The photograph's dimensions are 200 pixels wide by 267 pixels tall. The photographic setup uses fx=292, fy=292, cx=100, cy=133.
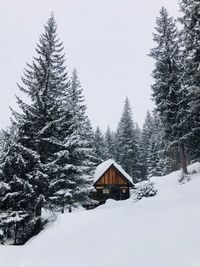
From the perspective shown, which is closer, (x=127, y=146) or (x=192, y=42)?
(x=192, y=42)

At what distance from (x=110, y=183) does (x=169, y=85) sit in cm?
1611

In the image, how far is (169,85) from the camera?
27.7m

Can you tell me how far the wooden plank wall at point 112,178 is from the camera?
38062 mm

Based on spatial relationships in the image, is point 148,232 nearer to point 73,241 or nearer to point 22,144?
point 73,241

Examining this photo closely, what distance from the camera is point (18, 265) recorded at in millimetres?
11266

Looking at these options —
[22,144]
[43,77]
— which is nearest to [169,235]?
[22,144]

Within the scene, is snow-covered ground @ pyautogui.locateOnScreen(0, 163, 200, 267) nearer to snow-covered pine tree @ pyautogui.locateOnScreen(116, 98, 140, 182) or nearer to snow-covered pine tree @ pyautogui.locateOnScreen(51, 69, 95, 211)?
snow-covered pine tree @ pyautogui.locateOnScreen(51, 69, 95, 211)

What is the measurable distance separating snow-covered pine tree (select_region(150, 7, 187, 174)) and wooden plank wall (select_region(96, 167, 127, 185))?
470 inches

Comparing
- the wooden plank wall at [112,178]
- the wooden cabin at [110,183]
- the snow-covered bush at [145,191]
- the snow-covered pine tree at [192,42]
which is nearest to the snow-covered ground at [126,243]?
the snow-covered bush at [145,191]

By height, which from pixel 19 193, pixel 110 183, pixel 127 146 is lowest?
pixel 19 193

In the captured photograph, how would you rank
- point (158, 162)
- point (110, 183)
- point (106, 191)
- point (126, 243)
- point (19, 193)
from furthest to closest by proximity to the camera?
1. point (158, 162)
2. point (106, 191)
3. point (110, 183)
4. point (19, 193)
5. point (126, 243)

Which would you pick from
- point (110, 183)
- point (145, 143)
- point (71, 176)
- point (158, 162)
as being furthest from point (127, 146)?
point (71, 176)

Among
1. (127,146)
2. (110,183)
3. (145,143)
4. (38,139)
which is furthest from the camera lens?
(145,143)

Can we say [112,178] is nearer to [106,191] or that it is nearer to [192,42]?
[106,191]
